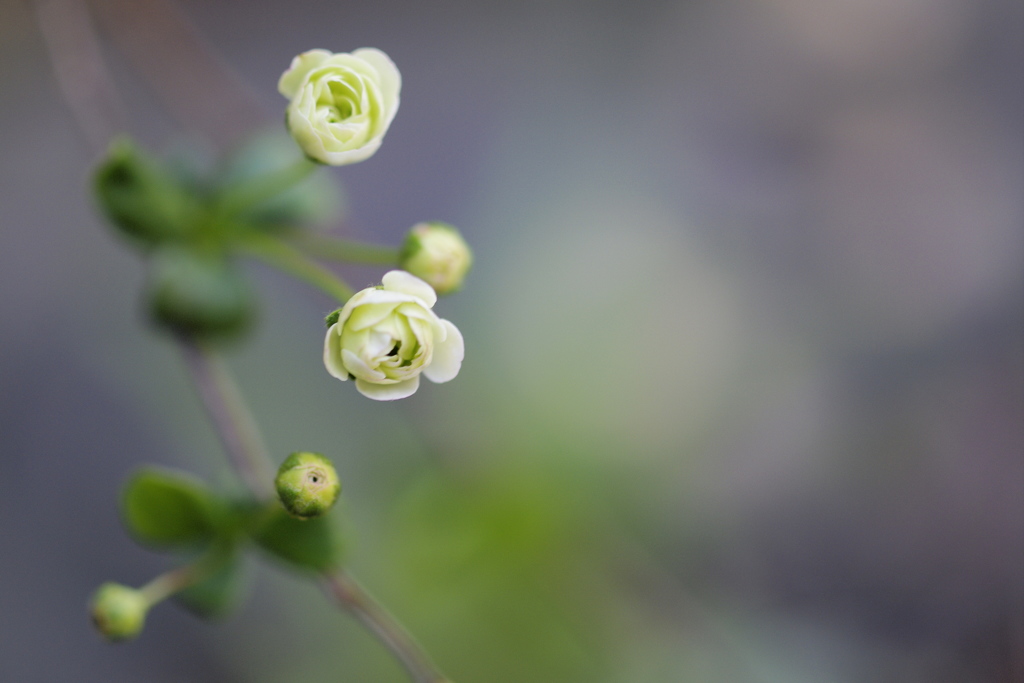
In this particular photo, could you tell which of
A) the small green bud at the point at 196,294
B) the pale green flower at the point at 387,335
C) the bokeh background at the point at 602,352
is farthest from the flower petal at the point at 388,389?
the bokeh background at the point at 602,352

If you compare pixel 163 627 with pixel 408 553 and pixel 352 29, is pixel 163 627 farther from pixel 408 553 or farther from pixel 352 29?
pixel 352 29

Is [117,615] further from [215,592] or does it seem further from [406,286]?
[406,286]

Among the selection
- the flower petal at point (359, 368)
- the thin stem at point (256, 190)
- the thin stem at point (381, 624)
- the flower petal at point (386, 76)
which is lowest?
the thin stem at point (381, 624)

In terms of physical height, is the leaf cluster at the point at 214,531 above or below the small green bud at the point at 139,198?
below

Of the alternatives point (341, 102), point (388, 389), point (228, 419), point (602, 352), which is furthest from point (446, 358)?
point (602, 352)

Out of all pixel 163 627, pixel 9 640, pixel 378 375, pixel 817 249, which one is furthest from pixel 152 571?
pixel 817 249

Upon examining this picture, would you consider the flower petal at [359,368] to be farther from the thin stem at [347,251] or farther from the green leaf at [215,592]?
the green leaf at [215,592]
